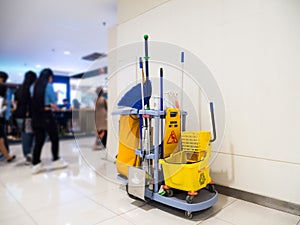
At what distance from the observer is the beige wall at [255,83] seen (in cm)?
157

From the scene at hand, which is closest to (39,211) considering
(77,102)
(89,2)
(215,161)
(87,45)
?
(77,102)

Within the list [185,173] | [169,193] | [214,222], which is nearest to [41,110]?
[169,193]

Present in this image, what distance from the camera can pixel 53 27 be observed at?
4.41 metres

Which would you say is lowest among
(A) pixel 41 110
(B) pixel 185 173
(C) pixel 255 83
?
(B) pixel 185 173

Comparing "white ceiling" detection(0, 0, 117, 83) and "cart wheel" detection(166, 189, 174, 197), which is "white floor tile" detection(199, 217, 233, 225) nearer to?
"cart wheel" detection(166, 189, 174, 197)

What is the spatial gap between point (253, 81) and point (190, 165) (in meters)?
0.90

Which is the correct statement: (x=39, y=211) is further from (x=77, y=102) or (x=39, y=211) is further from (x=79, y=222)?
(x=77, y=102)

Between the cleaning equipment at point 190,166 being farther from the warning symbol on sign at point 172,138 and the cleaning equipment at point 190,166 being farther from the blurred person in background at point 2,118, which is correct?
the blurred person in background at point 2,118

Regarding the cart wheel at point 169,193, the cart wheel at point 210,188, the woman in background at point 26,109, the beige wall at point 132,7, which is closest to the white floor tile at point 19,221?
the cart wheel at point 169,193

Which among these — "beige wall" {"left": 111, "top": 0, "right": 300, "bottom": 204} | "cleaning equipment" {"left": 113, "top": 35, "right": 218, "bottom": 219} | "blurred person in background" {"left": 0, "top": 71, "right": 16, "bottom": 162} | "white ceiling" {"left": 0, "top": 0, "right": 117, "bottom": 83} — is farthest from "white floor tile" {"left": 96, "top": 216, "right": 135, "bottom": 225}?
"blurred person in background" {"left": 0, "top": 71, "right": 16, "bottom": 162}

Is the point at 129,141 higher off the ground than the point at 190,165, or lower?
higher

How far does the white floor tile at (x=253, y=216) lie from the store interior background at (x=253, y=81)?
12 cm

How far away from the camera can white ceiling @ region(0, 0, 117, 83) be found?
3467 mm

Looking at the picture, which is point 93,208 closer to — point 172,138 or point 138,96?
point 172,138
